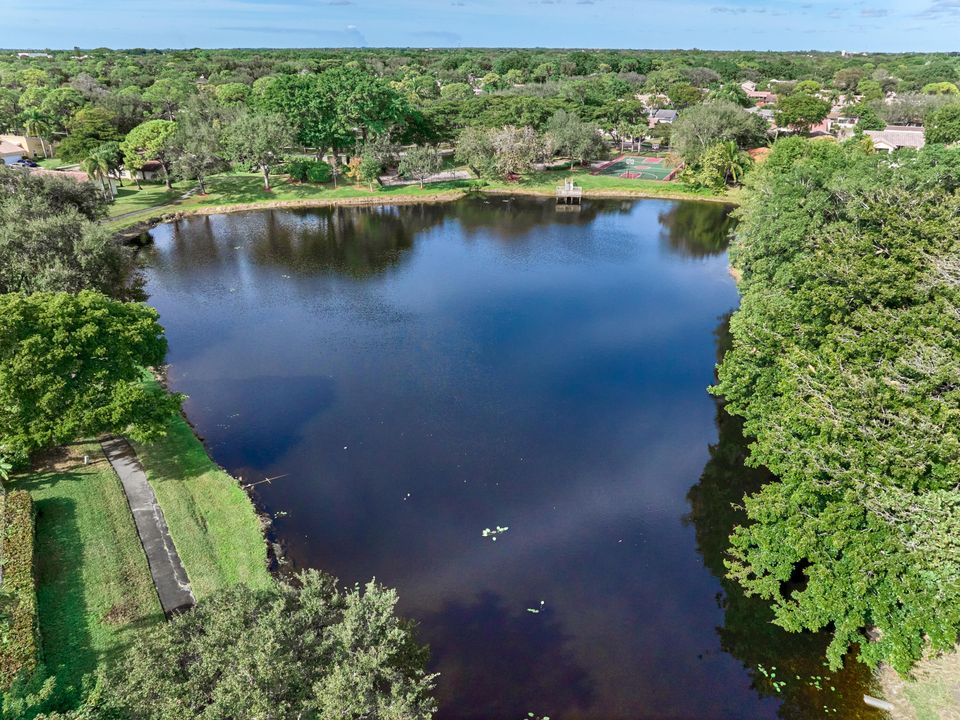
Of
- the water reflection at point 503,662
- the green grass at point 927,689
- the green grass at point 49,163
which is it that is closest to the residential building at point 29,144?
the green grass at point 49,163

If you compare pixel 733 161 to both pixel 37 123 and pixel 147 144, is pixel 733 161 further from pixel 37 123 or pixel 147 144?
pixel 37 123

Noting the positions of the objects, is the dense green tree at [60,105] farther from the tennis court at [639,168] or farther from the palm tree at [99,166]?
the tennis court at [639,168]

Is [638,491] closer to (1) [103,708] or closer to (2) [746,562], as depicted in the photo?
(2) [746,562]

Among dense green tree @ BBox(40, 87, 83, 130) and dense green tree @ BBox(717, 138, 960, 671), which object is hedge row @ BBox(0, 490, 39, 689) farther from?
dense green tree @ BBox(40, 87, 83, 130)

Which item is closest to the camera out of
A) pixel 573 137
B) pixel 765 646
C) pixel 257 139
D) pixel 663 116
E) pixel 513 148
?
pixel 765 646

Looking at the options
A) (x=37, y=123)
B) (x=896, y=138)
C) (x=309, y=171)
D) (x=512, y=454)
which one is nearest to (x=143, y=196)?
(x=309, y=171)
